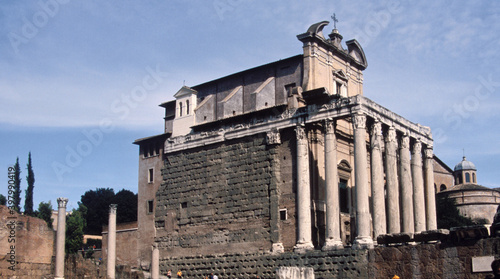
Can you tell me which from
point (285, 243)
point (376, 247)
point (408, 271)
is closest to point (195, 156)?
point (285, 243)

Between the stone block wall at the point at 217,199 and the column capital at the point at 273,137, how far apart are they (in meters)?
0.33

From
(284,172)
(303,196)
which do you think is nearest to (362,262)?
(303,196)

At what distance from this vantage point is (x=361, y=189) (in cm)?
3041

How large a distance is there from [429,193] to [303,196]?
9.08 metres

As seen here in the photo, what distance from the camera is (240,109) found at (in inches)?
1479

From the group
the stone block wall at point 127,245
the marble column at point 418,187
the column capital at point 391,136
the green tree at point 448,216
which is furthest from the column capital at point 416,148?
A: the stone block wall at point 127,245

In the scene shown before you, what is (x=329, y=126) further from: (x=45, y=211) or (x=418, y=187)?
(x=45, y=211)

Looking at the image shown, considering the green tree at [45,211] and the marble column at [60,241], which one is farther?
the green tree at [45,211]

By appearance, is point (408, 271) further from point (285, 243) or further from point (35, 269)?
point (35, 269)

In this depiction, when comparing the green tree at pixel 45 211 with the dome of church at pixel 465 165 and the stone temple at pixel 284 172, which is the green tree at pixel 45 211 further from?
the dome of church at pixel 465 165

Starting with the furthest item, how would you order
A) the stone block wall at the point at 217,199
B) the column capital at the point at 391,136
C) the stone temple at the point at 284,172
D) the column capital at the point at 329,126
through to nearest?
the stone block wall at the point at 217,199 → the column capital at the point at 391,136 → the column capital at the point at 329,126 → the stone temple at the point at 284,172

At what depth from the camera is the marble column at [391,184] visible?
105 ft

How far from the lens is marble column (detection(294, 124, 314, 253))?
103ft

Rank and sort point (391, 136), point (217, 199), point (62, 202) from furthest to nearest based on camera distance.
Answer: point (217, 199)
point (391, 136)
point (62, 202)
